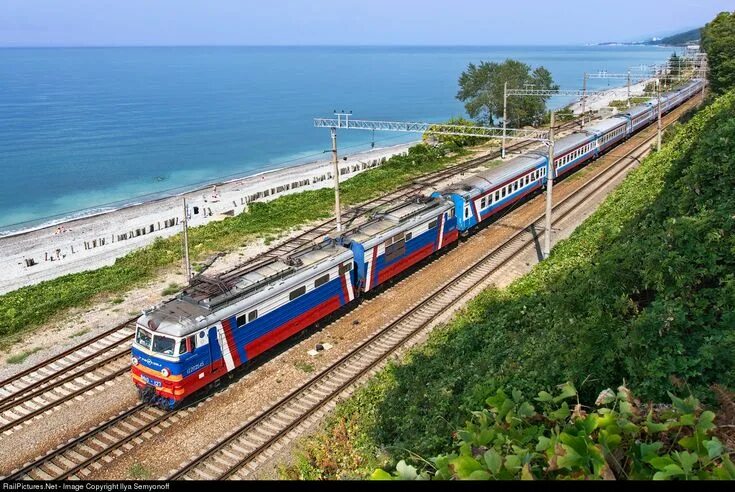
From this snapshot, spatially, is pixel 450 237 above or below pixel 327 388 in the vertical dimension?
above

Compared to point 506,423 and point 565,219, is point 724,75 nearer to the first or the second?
point 565,219

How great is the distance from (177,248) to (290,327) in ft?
50.2

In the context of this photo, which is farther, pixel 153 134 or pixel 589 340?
pixel 153 134

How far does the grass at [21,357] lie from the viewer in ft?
67.6

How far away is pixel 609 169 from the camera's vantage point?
43.7 meters

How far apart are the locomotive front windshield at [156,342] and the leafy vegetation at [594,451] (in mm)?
11813

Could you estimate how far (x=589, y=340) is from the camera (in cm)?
1171

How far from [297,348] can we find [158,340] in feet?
17.9

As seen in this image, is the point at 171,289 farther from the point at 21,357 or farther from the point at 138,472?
the point at 138,472

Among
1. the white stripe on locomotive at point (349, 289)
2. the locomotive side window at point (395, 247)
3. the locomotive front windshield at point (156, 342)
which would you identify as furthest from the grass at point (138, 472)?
the locomotive side window at point (395, 247)

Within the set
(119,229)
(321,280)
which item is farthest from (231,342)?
(119,229)

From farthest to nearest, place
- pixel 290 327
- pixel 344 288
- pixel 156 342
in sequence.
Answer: pixel 344 288 < pixel 290 327 < pixel 156 342
